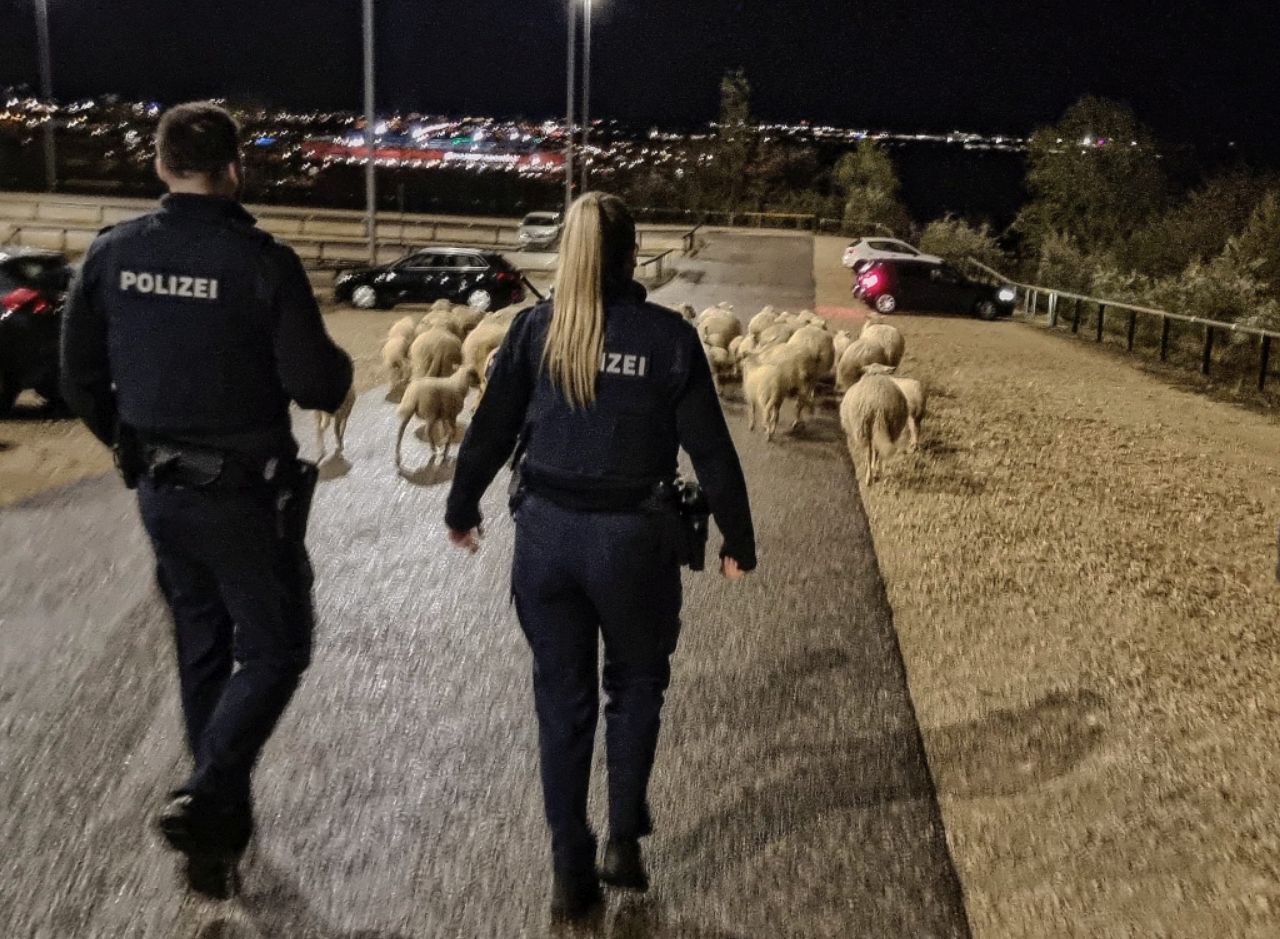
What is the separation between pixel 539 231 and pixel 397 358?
31.7 metres

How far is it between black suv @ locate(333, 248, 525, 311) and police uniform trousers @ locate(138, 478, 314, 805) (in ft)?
76.8

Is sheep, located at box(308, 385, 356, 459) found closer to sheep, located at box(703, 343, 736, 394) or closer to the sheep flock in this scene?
the sheep flock

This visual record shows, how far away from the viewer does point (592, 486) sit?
12.0 ft

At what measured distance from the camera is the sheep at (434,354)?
1345 cm

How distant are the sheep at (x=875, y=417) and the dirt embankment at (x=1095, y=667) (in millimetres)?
265

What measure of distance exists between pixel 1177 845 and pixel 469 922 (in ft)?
7.99

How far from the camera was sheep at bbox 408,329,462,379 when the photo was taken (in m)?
13.5

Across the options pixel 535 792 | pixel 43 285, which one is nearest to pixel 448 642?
pixel 535 792

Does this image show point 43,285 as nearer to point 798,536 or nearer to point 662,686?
point 798,536

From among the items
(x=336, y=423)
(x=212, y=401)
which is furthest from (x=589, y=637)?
(x=336, y=423)

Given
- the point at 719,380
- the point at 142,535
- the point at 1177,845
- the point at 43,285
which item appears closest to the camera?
the point at 1177,845

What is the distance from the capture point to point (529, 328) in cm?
375

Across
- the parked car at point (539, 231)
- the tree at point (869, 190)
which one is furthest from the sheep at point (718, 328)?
the tree at point (869, 190)

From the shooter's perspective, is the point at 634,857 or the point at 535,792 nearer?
the point at 634,857
